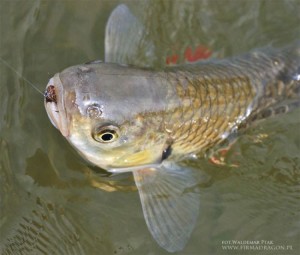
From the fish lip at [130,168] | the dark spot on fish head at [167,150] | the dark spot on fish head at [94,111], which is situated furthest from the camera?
the fish lip at [130,168]

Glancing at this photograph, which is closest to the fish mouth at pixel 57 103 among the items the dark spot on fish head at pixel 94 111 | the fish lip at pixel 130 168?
the dark spot on fish head at pixel 94 111

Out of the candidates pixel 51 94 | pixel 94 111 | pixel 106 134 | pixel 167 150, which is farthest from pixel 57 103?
pixel 167 150

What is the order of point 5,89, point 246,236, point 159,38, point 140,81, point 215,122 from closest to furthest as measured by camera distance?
point 140,81, point 215,122, point 246,236, point 5,89, point 159,38

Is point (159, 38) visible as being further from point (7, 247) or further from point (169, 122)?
point (7, 247)

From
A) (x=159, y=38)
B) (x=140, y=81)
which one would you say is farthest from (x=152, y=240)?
(x=159, y=38)

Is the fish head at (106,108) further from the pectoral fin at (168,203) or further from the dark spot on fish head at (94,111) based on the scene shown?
the pectoral fin at (168,203)

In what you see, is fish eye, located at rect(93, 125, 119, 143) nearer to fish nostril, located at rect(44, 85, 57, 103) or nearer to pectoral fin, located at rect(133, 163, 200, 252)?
fish nostril, located at rect(44, 85, 57, 103)

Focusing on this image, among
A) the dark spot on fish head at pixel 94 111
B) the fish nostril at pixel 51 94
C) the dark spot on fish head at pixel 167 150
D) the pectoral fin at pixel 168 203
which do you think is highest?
the fish nostril at pixel 51 94

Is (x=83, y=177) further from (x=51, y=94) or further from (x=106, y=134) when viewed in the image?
(x=51, y=94)
